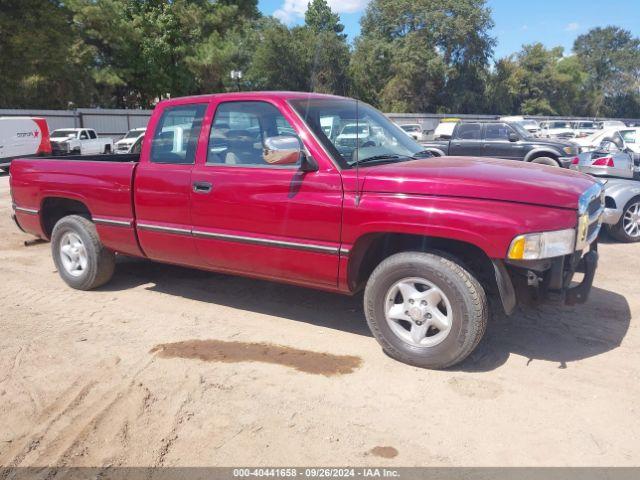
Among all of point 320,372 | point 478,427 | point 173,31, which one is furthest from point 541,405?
point 173,31

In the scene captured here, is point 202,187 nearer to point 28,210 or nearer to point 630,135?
point 28,210

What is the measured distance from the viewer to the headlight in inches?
139

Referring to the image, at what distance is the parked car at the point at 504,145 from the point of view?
13.5 meters

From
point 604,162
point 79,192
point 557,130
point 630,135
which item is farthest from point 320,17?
point 79,192

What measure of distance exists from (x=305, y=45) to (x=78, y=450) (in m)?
41.1

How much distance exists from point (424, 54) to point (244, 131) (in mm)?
49448

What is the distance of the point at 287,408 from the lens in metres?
3.49

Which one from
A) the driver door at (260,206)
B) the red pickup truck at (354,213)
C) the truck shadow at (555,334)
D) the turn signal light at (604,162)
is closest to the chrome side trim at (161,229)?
the red pickup truck at (354,213)

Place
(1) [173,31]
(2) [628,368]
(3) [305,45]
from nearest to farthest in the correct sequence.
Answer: (2) [628,368], (1) [173,31], (3) [305,45]

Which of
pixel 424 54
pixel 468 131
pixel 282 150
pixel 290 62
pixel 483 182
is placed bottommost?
pixel 483 182

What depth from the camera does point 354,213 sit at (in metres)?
3.99

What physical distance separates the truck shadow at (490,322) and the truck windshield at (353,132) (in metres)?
1.44

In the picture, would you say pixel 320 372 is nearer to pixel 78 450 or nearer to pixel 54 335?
pixel 78 450

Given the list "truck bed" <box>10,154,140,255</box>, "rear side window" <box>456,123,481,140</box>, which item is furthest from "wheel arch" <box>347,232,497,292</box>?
"rear side window" <box>456,123,481,140</box>
